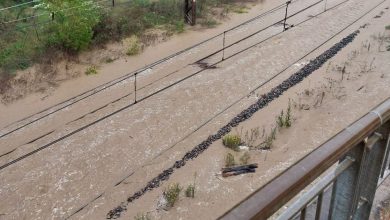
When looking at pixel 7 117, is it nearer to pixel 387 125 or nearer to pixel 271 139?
pixel 271 139

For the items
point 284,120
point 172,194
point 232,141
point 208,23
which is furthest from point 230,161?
point 208,23

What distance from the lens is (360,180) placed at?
2.57 m

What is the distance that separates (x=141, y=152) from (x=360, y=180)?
31.9 feet

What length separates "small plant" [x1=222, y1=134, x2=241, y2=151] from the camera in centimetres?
1191

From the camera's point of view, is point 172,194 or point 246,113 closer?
point 172,194

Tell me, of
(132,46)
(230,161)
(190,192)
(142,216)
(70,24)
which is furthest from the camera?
(132,46)

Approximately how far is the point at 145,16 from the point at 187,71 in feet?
17.2

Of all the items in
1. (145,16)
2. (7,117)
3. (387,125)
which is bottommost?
(7,117)

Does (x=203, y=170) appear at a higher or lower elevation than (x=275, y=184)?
lower

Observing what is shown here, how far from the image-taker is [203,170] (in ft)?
36.5

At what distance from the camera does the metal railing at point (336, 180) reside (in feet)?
5.35

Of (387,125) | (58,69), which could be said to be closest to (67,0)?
(58,69)

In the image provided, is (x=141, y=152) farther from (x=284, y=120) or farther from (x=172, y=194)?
(x=284, y=120)

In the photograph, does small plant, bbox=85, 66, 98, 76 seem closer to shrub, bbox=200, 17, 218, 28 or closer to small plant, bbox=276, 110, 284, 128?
shrub, bbox=200, 17, 218, 28
